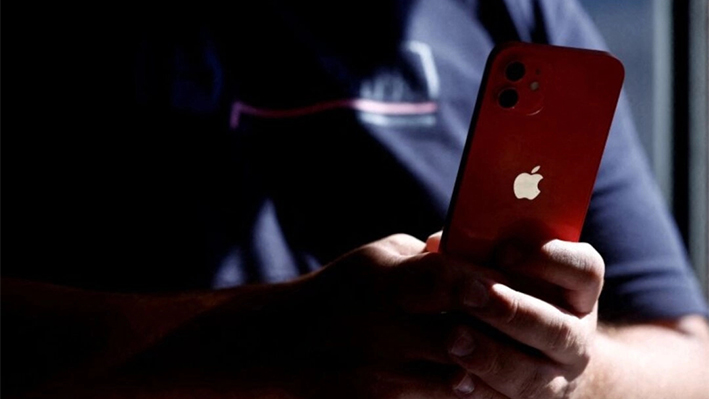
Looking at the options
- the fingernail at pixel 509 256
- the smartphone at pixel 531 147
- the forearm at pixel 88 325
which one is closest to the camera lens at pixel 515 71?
the smartphone at pixel 531 147

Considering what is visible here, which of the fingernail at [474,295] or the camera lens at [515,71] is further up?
the camera lens at [515,71]

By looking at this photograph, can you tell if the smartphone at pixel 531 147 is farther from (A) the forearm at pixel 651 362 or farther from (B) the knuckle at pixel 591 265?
(A) the forearm at pixel 651 362

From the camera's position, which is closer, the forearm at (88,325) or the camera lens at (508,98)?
the camera lens at (508,98)

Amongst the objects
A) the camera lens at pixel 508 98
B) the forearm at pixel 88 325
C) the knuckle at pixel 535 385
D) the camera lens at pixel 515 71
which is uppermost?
Answer: the camera lens at pixel 515 71

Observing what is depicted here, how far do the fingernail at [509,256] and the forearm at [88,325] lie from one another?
19 cm

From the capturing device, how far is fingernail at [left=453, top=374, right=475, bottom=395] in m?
0.61

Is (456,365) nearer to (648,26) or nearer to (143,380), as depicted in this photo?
(143,380)

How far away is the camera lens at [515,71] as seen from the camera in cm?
59

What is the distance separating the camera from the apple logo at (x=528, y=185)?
24.9 inches

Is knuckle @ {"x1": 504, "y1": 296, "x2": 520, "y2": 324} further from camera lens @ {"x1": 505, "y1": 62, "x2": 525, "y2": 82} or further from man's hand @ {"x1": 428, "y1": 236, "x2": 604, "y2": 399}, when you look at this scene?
camera lens @ {"x1": 505, "y1": 62, "x2": 525, "y2": 82}

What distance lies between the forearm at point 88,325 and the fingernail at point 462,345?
0.57 feet

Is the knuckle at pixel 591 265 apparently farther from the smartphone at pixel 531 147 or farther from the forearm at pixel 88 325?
the forearm at pixel 88 325

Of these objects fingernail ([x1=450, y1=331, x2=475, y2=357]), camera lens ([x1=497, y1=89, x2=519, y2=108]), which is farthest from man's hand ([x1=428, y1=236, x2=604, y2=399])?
camera lens ([x1=497, y1=89, x2=519, y2=108])

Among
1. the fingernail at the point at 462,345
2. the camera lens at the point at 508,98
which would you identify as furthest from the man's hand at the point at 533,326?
the camera lens at the point at 508,98
